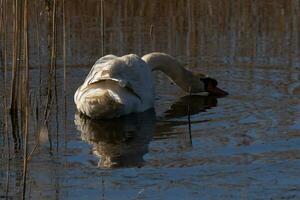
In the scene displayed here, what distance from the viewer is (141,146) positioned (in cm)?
826

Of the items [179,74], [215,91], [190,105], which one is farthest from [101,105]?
[179,74]

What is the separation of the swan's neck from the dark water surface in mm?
168

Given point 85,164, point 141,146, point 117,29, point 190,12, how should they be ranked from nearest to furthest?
1. point 85,164
2. point 141,146
3. point 117,29
4. point 190,12

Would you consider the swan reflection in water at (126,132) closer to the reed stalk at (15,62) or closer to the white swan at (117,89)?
the white swan at (117,89)

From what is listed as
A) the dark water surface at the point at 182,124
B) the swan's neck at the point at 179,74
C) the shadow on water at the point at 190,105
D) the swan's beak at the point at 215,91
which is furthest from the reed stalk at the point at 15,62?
the swan's beak at the point at 215,91

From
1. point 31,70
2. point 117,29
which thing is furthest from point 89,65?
point 117,29

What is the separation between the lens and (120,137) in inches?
344

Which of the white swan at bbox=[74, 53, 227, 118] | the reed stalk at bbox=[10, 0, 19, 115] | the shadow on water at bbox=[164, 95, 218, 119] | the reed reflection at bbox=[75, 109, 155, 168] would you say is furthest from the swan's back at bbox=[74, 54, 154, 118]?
the reed stalk at bbox=[10, 0, 19, 115]

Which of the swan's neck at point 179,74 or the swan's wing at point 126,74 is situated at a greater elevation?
the swan's wing at point 126,74

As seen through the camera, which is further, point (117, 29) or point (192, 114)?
point (117, 29)

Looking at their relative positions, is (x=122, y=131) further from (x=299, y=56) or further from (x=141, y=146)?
(x=299, y=56)

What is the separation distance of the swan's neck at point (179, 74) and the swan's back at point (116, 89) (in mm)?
872

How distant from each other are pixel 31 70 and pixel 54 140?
339 centimetres

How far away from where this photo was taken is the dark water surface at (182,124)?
6891mm
